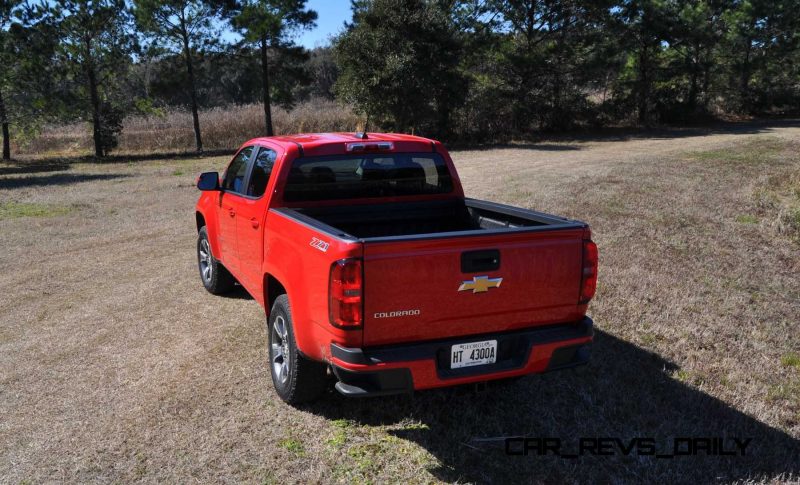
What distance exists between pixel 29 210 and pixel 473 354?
12909 millimetres

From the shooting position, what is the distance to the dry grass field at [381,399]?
3504 millimetres

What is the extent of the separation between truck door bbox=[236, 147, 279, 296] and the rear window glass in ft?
0.85

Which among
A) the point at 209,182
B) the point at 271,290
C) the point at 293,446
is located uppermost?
the point at 209,182

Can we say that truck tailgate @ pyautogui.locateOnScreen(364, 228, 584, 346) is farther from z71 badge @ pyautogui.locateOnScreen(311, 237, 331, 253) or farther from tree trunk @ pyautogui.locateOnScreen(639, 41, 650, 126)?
tree trunk @ pyautogui.locateOnScreen(639, 41, 650, 126)

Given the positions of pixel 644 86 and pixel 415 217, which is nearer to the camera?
pixel 415 217

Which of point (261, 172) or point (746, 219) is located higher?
point (261, 172)

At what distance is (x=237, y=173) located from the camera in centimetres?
556

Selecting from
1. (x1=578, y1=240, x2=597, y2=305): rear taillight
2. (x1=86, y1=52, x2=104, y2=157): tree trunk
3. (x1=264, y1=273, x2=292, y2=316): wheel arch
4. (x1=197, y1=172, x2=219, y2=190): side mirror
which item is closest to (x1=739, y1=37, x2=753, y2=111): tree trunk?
(x1=86, y1=52, x2=104, y2=157): tree trunk

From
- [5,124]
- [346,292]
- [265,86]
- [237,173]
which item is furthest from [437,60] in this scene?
[346,292]

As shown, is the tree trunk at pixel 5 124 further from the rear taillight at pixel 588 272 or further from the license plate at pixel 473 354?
the rear taillight at pixel 588 272

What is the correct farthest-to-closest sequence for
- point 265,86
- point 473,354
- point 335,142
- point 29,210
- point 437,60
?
point 265,86 → point 437,60 → point 29,210 → point 335,142 → point 473,354

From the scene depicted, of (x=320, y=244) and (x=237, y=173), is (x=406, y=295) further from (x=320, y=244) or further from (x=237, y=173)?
(x=237, y=173)

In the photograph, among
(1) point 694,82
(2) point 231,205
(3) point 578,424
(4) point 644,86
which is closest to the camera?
(3) point 578,424

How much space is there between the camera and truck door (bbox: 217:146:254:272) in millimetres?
5292
